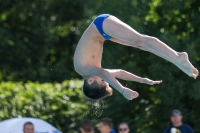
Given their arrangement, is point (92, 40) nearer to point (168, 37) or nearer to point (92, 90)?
point (92, 90)

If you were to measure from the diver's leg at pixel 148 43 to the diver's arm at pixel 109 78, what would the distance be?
43cm

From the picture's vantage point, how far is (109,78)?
7.15 meters

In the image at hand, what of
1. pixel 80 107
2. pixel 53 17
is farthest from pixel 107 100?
pixel 53 17

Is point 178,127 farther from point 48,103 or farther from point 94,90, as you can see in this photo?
point 48,103

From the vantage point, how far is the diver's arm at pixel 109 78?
7058 mm

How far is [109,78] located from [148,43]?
0.60 metres

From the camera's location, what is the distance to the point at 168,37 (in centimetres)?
1295

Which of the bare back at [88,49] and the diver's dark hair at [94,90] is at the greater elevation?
the bare back at [88,49]

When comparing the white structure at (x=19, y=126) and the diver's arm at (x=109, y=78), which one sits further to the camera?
the white structure at (x=19, y=126)

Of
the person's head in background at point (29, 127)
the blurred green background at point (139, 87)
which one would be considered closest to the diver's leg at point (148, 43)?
the person's head in background at point (29, 127)

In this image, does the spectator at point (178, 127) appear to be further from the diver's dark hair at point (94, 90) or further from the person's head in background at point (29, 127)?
the diver's dark hair at point (94, 90)

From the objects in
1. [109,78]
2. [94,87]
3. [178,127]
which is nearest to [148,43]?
[109,78]

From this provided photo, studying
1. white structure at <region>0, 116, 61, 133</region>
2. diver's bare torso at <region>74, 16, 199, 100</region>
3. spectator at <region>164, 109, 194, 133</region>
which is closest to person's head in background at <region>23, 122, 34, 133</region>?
white structure at <region>0, 116, 61, 133</region>

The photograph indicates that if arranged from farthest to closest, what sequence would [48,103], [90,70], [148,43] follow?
[48,103] → [90,70] → [148,43]
